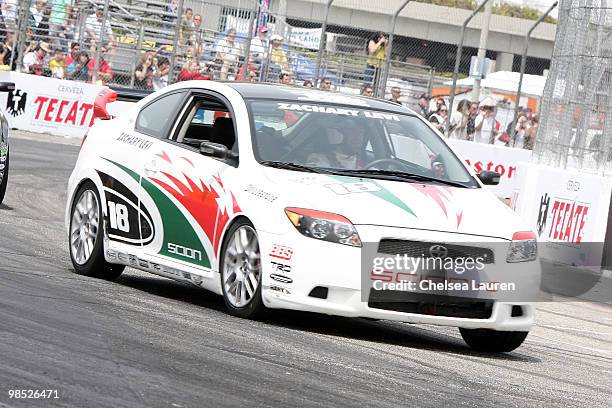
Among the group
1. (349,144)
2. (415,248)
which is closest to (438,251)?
(415,248)

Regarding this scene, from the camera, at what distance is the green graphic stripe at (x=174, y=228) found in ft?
30.5

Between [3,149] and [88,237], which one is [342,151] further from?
[3,149]

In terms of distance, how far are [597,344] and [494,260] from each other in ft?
8.00

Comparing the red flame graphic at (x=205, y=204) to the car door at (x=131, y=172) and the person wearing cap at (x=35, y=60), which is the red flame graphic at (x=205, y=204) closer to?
the car door at (x=131, y=172)

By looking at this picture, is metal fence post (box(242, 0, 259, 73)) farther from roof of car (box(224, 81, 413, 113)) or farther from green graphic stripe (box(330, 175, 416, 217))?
green graphic stripe (box(330, 175, 416, 217))

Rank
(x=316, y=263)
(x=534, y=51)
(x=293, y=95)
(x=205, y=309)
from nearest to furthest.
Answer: (x=316, y=263) < (x=205, y=309) < (x=293, y=95) < (x=534, y=51)

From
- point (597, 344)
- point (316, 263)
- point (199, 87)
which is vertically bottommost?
point (597, 344)

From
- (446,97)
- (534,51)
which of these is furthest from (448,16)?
(446,97)

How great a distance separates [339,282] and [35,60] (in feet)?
69.1

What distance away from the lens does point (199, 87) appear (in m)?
10.2

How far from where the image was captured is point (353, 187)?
874 cm

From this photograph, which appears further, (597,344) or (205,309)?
(597,344)

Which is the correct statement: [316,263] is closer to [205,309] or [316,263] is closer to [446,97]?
[205,309]

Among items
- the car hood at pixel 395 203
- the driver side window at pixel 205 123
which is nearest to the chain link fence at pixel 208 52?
the driver side window at pixel 205 123
